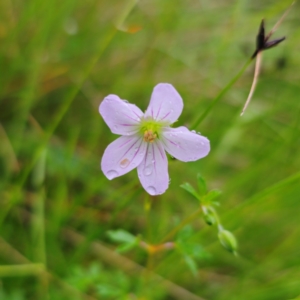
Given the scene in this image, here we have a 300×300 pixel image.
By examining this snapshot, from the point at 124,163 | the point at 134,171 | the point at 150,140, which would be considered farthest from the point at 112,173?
the point at 134,171

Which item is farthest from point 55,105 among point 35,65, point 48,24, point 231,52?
point 231,52

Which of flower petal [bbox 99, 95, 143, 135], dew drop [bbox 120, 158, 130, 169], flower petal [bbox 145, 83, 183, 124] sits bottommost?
dew drop [bbox 120, 158, 130, 169]

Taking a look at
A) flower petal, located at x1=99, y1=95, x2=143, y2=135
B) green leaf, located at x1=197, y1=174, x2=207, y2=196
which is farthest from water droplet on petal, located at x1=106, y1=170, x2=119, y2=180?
green leaf, located at x1=197, y1=174, x2=207, y2=196

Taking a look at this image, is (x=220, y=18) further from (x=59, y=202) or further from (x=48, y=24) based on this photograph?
(x=59, y=202)

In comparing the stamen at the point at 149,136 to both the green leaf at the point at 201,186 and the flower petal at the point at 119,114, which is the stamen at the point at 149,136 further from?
the green leaf at the point at 201,186

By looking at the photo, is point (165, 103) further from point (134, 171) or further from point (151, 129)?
point (134, 171)

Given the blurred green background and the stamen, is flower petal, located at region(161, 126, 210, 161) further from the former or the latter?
the blurred green background
